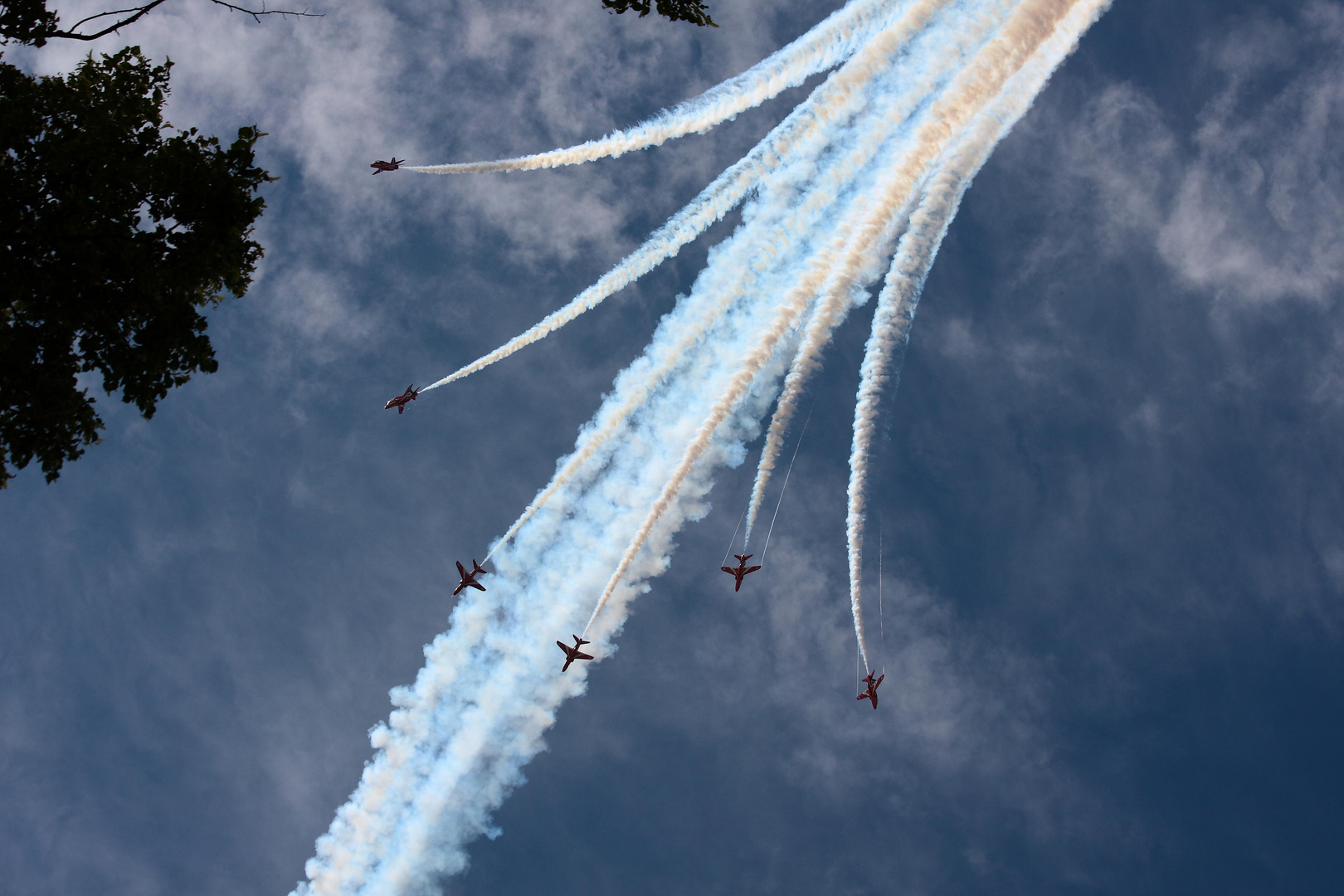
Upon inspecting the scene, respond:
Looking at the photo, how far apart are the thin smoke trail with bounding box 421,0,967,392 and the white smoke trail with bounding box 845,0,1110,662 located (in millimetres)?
2468

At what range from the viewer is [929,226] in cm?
2441

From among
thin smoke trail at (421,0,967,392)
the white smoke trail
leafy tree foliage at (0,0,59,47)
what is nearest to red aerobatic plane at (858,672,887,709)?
the white smoke trail

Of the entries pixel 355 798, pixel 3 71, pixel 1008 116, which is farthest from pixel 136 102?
pixel 355 798

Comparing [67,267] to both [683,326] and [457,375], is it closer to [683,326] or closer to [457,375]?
[457,375]

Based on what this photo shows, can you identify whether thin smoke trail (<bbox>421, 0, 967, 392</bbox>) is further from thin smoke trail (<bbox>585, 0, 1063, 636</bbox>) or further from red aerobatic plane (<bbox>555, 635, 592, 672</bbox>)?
red aerobatic plane (<bbox>555, 635, 592, 672</bbox>)

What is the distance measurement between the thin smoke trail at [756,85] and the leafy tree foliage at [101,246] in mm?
9570

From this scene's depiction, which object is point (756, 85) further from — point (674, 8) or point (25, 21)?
point (25, 21)

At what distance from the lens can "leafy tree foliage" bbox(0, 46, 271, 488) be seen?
68.8 ft

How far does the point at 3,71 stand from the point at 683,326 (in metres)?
20.3

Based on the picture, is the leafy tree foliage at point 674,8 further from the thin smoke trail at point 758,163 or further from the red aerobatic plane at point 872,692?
the red aerobatic plane at point 872,692

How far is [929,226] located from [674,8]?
10781mm

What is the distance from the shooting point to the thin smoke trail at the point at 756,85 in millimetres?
23172

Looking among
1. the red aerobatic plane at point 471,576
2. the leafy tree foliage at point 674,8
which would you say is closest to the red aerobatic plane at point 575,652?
the red aerobatic plane at point 471,576

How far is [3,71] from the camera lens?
21.1 m
